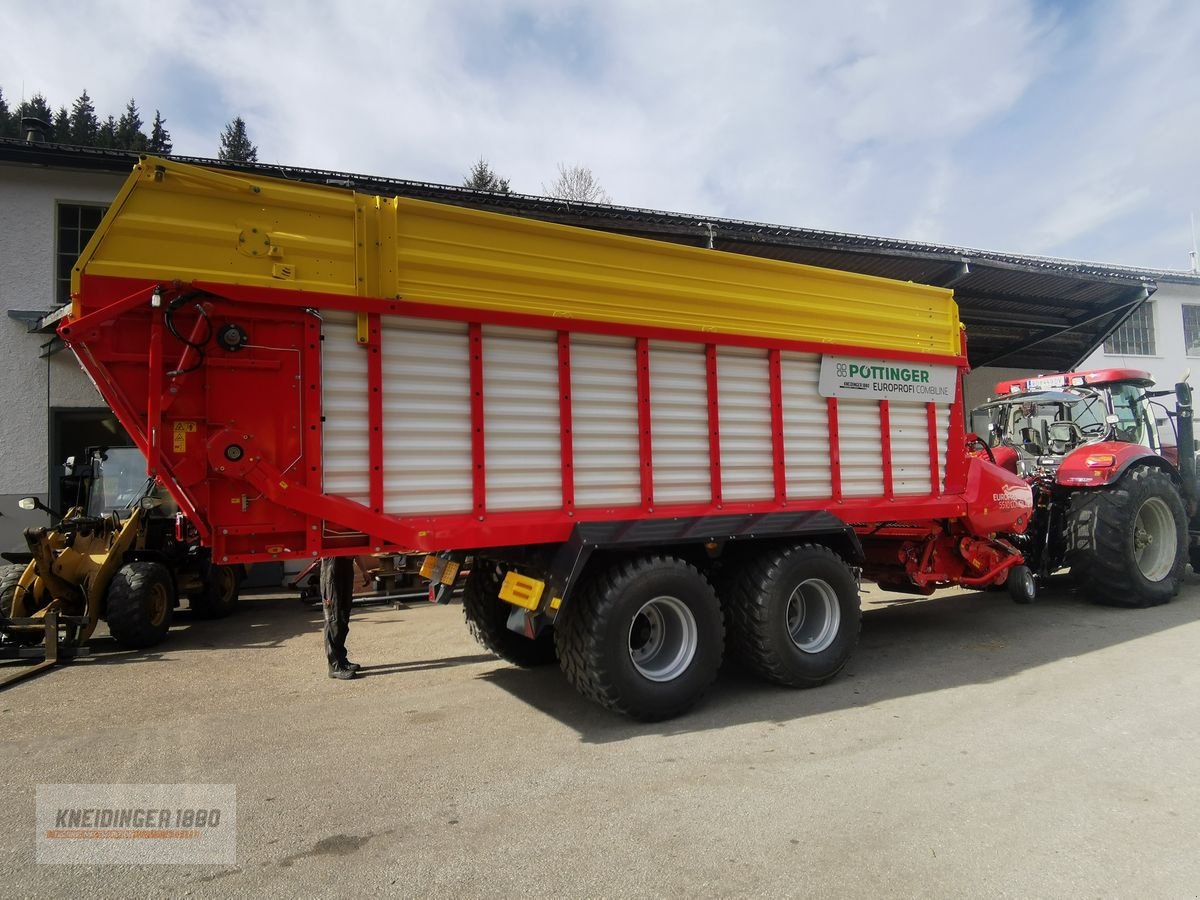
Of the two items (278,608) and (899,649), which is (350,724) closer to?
(899,649)

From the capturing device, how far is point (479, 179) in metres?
31.6

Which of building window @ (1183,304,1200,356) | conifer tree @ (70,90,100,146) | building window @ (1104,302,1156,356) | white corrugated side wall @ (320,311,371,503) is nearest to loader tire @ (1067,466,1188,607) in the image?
white corrugated side wall @ (320,311,371,503)

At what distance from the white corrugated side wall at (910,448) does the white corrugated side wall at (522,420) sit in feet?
9.75

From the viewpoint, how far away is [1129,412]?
8445 mm

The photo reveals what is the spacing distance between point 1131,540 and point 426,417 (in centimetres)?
726

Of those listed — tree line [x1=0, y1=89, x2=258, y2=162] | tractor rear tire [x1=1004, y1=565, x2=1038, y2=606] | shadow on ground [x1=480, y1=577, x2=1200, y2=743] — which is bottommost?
shadow on ground [x1=480, y1=577, x2=1200, y2=743]

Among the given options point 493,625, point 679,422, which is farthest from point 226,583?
point 679,422

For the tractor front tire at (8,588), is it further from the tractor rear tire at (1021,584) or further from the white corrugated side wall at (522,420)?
the tractor rear tire at (1021,584)

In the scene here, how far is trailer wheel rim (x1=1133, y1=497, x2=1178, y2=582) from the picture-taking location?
7.67 meters

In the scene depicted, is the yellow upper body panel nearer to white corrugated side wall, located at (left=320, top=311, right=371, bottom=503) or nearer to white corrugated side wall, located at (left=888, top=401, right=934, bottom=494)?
white corrugated side wall, located at (left=320, top=311, right=371, bottom=503)

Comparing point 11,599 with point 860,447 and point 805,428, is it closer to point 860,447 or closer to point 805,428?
point 805,428

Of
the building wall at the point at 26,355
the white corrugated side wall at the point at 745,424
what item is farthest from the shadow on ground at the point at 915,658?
the building wall at the point at 26,355

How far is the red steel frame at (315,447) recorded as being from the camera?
11.7ft

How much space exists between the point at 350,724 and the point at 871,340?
15.6ft
